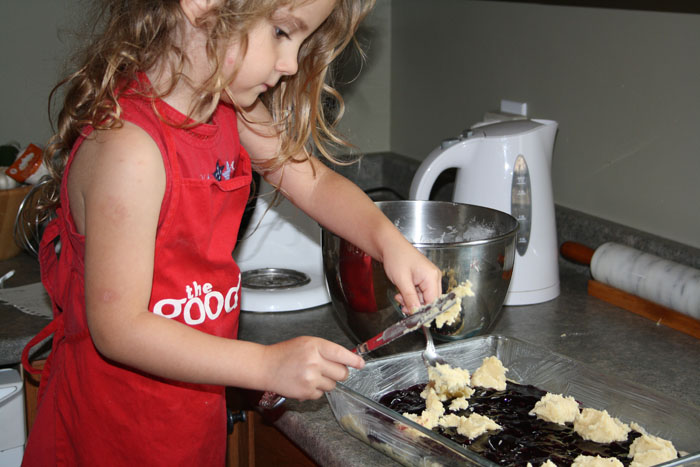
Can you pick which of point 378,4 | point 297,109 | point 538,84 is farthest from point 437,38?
point 297,109

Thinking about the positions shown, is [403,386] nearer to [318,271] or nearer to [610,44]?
[318,271]

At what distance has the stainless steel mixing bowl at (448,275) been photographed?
0.97m

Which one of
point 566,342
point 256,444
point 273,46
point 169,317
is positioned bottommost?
point 256,444

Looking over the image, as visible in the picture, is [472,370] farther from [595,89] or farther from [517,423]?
[595,89]

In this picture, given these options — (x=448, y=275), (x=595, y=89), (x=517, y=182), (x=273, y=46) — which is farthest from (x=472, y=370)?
(x=595, y=89)

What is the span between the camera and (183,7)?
776 millimetres

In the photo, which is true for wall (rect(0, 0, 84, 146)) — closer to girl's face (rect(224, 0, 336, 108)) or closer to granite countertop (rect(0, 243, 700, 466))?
granite countertop (rect(0, 243, 700, 466))

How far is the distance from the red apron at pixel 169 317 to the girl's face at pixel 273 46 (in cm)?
10

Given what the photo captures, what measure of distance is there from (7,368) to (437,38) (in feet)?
3.64

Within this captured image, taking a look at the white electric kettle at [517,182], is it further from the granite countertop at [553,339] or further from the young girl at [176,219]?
the young girl at [176,219]

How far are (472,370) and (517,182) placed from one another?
36 cm

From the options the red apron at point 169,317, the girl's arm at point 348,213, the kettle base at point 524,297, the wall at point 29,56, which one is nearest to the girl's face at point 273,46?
the red apron at point 169,317

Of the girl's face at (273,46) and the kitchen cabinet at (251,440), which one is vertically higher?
the girl's face at (273,46)

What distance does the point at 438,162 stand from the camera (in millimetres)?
1187
